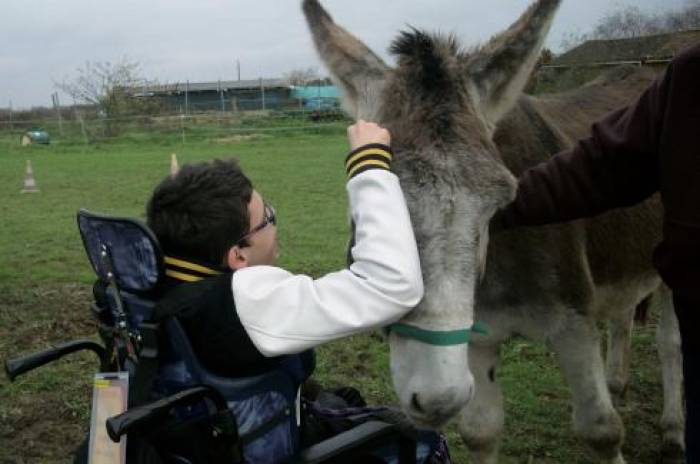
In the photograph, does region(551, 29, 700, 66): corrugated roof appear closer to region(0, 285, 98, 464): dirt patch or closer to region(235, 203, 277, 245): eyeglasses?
region(0, 285, 98, 464): dirt patch

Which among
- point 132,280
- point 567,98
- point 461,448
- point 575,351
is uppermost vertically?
point 567,98

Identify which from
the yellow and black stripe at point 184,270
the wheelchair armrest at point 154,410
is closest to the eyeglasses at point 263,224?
the yellow and black stripe at point 184,270

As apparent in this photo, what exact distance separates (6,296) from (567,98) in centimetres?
526

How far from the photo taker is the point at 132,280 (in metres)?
2.04

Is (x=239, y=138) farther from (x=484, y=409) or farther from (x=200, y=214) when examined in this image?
(x=200, y=214)

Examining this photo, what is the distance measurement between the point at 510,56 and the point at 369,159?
30.0 inches

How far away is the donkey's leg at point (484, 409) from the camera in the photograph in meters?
3.40

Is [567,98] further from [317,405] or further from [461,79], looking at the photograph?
[317,405]

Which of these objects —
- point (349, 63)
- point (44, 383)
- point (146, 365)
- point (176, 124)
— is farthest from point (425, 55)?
point (176, 124)

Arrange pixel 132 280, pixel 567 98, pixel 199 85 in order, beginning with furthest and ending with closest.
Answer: pixel 199 85, pixel 567 98, pixel 132 280

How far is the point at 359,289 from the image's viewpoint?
6.20 ft

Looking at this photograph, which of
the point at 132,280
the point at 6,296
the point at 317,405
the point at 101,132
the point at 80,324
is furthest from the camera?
the point at 101,132

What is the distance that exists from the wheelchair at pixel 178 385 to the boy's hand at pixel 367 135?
2.17 ft

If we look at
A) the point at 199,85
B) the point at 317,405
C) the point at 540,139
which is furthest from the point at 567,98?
the point at 199,85
